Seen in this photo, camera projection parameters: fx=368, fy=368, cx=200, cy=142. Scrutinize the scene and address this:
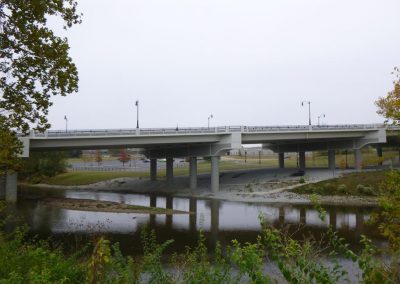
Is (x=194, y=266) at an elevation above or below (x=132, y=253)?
above

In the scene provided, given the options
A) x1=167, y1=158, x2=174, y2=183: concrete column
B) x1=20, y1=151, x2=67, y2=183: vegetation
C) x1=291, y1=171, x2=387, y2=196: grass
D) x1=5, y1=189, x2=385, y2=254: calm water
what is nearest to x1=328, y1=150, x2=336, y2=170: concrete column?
x1=291, y1=171, x2=387, y2=196: grass

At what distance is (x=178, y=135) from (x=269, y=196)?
1537cm

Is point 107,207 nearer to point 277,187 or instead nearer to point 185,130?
point 185,130

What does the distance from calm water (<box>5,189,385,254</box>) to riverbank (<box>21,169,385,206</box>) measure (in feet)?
23.2

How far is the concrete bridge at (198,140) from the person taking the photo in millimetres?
48000

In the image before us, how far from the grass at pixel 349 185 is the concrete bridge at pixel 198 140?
7784 millimetres

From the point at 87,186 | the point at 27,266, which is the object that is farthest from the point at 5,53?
the point at 87,186

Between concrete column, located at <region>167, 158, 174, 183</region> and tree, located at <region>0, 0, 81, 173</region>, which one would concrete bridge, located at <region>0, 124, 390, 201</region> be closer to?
concrete column, located at <region>167, 158, 174, 183</region>

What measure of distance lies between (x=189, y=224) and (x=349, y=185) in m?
30.7

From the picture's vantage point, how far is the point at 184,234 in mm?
25109

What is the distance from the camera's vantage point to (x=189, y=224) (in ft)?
97.2

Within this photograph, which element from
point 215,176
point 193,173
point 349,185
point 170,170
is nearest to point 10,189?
point 193,173

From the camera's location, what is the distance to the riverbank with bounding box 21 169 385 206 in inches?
1855

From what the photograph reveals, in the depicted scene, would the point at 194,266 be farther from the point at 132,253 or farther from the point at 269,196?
the point at 269,196
